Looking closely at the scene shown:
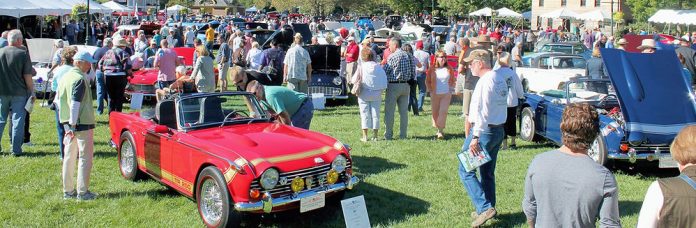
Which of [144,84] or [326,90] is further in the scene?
[326,90]

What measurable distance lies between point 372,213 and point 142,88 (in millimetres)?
9085

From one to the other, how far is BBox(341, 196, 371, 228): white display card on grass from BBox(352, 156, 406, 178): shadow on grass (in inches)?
128

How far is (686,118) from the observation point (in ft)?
29.0

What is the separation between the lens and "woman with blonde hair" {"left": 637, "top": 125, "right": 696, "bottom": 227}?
119 inches

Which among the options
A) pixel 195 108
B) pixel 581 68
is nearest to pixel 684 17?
pixel 581 68

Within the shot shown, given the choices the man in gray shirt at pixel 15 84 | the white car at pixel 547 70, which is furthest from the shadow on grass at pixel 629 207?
the white car at pixel 547 70

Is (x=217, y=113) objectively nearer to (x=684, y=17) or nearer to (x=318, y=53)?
(x=318, y=53)

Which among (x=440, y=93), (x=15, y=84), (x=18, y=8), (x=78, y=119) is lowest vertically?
(x=78, y=119)

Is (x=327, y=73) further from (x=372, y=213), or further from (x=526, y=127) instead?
(x=372, y=213)

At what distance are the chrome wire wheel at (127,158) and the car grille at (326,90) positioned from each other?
7.36 metres

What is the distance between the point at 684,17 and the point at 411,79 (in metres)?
29.7

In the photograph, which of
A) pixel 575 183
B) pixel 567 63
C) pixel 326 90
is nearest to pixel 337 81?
pixel 326 90

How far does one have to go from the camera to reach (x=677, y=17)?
35.7m

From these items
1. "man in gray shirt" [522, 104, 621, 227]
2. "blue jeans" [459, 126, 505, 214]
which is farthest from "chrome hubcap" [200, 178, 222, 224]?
"man in gray shirt" [522, 104, 621, 227]
